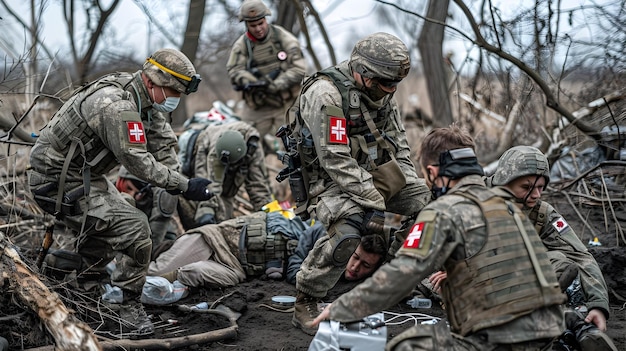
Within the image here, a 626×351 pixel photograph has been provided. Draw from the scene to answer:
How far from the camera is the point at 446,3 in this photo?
9.68 metres

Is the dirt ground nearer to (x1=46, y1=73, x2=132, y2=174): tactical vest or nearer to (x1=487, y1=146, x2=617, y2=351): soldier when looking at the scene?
(x1=487, y1=146, x2=617, y2=351): soldier

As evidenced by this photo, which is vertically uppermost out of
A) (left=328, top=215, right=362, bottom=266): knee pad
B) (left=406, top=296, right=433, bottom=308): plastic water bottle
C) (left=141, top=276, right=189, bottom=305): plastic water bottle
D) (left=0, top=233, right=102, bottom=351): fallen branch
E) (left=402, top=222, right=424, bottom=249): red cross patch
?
(left=402, top=222, right=424, bottom=249): red cross patch

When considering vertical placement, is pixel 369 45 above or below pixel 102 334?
above

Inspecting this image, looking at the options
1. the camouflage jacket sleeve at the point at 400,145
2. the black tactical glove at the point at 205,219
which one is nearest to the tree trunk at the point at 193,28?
the black tactical glove at the point at 205,219

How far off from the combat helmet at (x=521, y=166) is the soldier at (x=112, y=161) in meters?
2.08

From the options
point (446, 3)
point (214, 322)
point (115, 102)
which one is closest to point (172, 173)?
point (115, 102)

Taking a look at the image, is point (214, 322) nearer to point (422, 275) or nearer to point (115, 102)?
point (115, 102)

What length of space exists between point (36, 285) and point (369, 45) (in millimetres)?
2500

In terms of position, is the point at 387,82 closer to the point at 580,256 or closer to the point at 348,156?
the point at 348,156

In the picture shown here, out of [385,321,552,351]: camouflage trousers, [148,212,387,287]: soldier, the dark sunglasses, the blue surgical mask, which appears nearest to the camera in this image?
[385,321,552,351]: camouflage trousers

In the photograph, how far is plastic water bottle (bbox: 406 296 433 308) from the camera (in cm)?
511

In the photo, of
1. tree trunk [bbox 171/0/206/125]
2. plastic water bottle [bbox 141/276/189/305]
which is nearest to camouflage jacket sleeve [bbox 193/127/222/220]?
plastic water bottle [bbox 141/276/189/305]

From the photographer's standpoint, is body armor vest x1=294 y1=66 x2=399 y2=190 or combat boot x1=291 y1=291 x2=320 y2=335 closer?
body armor vest x1=294 y1=66 x2=399 y2=190

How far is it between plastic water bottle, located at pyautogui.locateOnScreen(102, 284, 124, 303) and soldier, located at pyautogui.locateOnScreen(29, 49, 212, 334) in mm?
124
